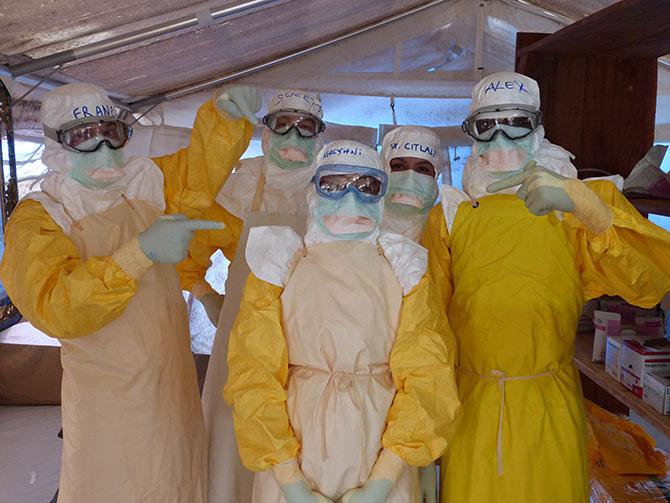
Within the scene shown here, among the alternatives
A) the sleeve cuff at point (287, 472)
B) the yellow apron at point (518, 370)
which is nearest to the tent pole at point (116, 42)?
the yellow apron at point (518, 370)

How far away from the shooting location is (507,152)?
1.72 metres

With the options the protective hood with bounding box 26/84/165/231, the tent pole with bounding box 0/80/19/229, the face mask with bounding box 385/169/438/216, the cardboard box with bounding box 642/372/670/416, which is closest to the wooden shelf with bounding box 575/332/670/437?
the cardboard box with bounding box 642/372/670/416

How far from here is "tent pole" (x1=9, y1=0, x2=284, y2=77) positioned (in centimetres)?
246

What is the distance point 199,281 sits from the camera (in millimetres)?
2539

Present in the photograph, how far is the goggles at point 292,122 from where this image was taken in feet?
7.43

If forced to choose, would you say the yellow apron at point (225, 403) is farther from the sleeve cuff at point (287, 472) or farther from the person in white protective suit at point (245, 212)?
the sleeve cuff at point (287, 472)

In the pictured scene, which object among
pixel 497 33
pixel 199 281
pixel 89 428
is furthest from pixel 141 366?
pixel 497 33

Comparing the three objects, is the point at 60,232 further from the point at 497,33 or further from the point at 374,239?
the point at 497,33

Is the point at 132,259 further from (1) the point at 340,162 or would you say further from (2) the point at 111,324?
(1) the point at 340,162

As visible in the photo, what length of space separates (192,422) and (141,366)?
26 centimetres

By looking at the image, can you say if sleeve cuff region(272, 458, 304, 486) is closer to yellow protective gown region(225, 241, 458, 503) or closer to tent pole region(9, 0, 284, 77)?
yellow protective gown region(225, 241, 458, 503)

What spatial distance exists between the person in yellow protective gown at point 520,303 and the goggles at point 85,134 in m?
1.00

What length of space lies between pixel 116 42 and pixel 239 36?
86 cm

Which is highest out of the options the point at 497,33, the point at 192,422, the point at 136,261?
the point at 497,33
